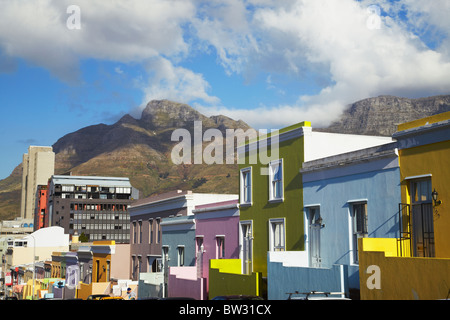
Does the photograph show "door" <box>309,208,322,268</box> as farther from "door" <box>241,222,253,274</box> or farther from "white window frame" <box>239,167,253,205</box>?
"white window frame" <box>239,167,253,205</box>

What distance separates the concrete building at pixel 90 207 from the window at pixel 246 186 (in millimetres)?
142235

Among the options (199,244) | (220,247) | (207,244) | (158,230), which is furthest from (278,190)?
(158,230)

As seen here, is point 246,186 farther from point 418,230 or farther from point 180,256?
point 418,230

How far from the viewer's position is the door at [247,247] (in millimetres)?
27822

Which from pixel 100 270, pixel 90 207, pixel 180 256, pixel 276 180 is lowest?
pixel 100 270

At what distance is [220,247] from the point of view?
3130 centimetres

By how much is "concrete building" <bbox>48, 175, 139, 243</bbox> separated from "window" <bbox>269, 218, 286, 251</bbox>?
476 feet

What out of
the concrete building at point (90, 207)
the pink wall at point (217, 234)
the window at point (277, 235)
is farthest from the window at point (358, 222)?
Result: the concrete building at point (90, 207)

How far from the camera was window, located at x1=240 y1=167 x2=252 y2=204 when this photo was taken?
28453 millimetres

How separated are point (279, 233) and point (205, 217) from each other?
8.27m

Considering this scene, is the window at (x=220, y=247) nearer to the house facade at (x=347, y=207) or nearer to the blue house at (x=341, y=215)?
the blue house at (x=341, y=215)

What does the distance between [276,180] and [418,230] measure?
9.30 meters
